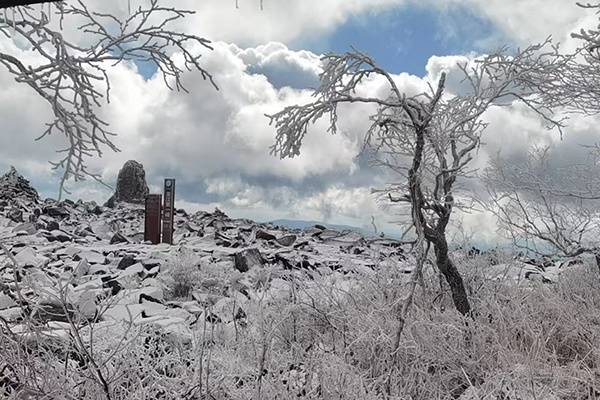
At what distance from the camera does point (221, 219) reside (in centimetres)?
1608

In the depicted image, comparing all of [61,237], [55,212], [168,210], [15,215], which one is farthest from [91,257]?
[55,212]

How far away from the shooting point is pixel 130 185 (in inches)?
814

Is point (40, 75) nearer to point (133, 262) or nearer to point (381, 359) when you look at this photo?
point (381, 359)

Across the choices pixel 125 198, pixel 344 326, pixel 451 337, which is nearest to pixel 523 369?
pixel 451 337

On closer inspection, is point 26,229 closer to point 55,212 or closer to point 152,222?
point 152,222

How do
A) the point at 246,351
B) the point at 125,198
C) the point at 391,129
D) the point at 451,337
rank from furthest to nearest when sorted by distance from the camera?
1. the point at 125,198
2. the point at 391,129
3. the point at 451,337
4. the point at 246,351

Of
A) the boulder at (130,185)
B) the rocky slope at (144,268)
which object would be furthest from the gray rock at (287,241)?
the boulder at (130,185)

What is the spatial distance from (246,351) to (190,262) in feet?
9.30

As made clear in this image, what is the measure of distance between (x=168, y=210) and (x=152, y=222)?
1.34ft

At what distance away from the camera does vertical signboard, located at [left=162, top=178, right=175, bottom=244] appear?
40.2ft

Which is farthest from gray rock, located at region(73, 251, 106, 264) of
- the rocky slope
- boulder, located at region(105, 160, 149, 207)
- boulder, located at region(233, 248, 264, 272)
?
boulder, located at region(105, 160, 149, 207)

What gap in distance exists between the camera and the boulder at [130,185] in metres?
20.5

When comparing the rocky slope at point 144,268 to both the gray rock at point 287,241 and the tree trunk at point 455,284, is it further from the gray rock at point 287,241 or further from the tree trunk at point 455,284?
the tree trunk at point 455,284

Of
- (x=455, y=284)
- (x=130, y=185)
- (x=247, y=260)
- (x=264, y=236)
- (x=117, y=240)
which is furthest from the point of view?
(x=130, y=185)
